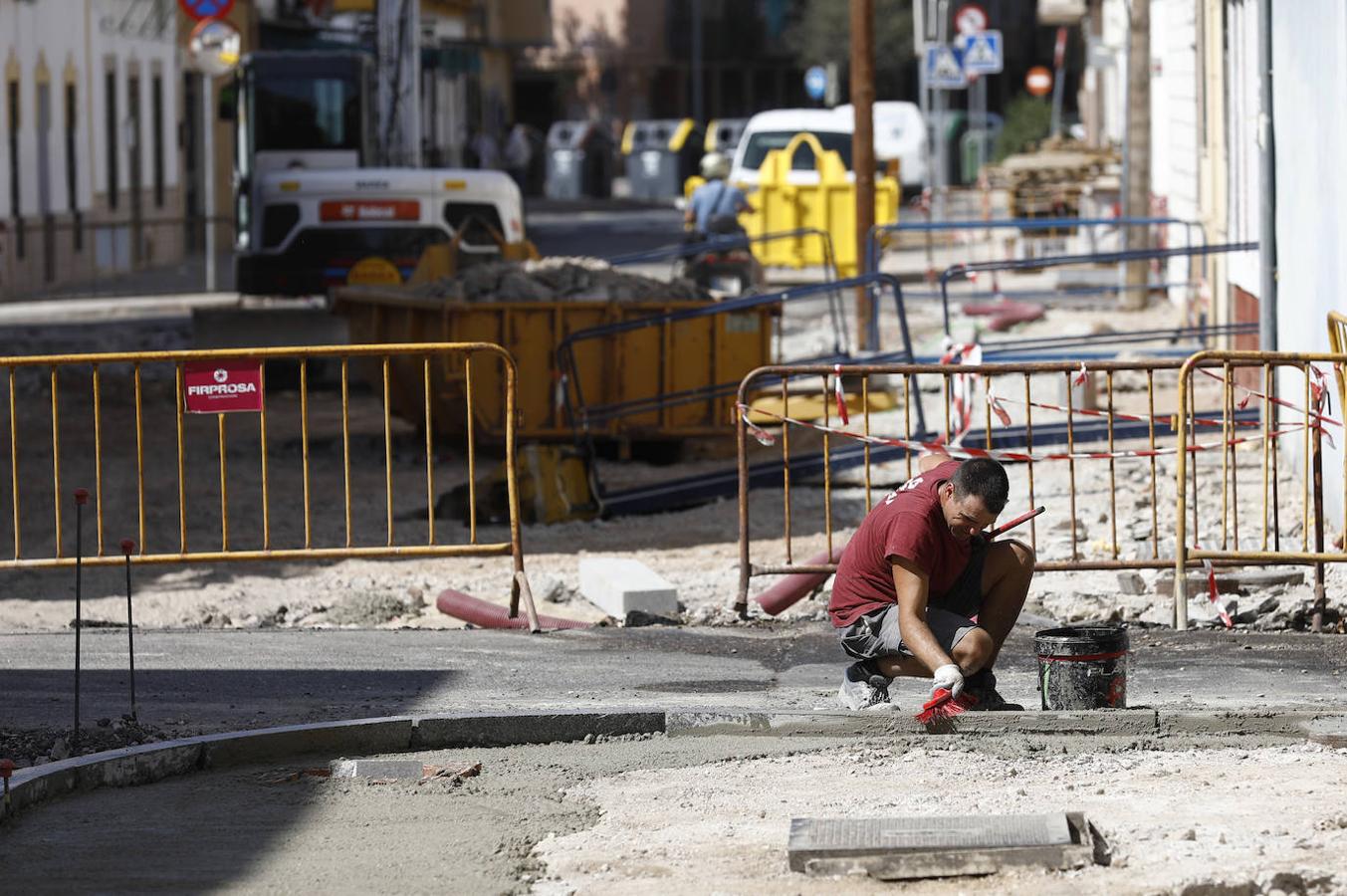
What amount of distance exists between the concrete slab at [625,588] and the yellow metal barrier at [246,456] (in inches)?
18.0

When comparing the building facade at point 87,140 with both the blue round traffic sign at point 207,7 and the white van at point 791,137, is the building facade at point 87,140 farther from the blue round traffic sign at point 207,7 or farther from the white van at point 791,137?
the white van at point 791,137

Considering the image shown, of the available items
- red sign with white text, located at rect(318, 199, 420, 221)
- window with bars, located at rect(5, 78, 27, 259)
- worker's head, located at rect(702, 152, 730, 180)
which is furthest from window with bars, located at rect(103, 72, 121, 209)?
red sign with white text, located at rect(318, 199, 420, 221)

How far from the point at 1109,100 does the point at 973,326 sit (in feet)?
75.2

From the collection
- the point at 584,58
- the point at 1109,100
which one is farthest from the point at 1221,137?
the point at 584,58

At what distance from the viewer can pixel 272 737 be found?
24.6ft

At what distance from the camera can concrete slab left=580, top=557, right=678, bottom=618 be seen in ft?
33.8

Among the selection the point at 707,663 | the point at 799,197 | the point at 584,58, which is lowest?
the point at 707,663

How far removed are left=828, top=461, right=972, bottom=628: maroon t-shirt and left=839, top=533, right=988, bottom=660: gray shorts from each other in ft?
0.10

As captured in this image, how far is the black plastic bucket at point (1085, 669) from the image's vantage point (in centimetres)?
768

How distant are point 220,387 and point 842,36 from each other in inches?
2674

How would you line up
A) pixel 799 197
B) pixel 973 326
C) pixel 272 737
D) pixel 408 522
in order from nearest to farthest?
pixel 272 737 → pixel 408 522 → pixel 973 326 → pixel 799 197

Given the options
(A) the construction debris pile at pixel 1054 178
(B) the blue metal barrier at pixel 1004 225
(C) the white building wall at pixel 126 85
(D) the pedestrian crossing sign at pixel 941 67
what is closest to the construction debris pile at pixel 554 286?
(B) the blue metal barrier at pixel 1004 225

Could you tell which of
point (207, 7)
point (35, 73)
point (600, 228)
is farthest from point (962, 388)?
point (600, 228)

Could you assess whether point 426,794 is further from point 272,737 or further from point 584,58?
point 584,58
